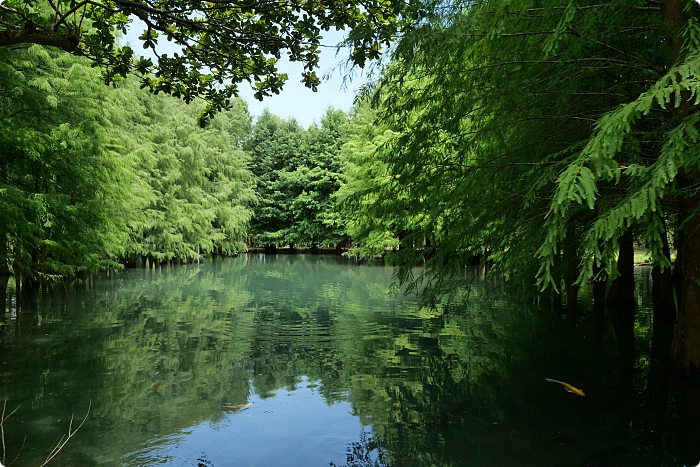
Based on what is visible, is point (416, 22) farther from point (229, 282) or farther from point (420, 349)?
point (229, 282)

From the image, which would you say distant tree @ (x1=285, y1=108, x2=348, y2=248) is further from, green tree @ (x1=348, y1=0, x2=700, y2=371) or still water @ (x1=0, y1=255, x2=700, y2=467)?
green tree @ (x1=348, y1=0, x2=700, y2=371)

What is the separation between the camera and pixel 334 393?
5.94 metres

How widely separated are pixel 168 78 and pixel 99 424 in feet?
12.0

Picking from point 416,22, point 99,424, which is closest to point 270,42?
point 416,22

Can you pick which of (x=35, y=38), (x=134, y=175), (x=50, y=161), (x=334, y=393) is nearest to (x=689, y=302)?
(x=334, y=393)

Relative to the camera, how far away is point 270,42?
4.55 meters

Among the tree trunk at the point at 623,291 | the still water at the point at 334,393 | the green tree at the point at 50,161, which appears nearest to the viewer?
the still water at the point at 334,393

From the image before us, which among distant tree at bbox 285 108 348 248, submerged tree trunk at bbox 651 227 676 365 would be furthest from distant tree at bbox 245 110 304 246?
submerged tree trunk at bbox 651 227 676 365

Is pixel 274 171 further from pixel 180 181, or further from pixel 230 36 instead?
pixel 230 36

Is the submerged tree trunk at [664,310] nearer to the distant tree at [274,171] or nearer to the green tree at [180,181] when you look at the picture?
the green tree at [180,181]

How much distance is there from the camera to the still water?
4281mm

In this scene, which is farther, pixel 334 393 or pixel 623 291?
pixel 623 291

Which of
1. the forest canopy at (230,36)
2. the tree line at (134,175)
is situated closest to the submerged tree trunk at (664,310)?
the tree line at (134,175)

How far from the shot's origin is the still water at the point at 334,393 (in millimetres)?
4281
